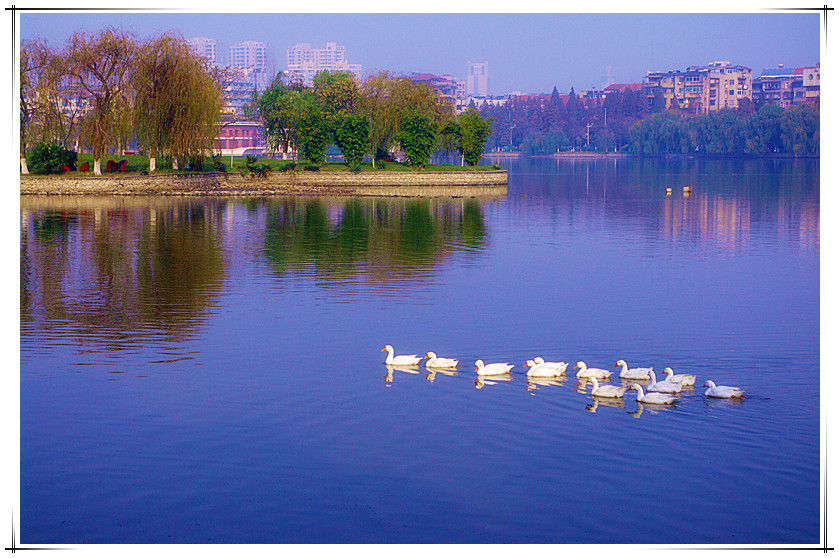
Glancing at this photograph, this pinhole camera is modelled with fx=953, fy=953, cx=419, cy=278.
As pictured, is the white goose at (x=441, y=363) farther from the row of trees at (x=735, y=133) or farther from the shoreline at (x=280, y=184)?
the row of trees at (x=735, y=133)

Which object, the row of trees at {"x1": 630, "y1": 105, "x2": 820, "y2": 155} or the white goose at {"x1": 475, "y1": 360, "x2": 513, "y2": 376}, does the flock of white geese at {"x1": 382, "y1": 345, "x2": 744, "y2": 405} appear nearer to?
the white goose at {"x1": 475, "y1": 360, "x2": 513, "y2": 376}

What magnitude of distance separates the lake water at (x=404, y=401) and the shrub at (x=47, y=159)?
29909 mm

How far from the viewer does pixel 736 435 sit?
1294 centimetres

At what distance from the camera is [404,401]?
14742 mm

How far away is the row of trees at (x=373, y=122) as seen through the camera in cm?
7150

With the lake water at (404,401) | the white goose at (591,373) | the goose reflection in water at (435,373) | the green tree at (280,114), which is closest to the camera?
the lake water at (404,401)

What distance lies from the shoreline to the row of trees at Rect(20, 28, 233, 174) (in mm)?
1864

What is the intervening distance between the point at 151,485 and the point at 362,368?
5.87 metres

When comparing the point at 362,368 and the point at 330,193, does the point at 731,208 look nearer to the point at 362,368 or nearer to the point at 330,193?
the point at 330,193

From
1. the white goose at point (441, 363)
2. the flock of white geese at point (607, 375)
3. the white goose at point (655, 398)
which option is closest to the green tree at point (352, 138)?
the flock of white geese at point (607, 375)

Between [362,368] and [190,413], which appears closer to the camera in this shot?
[190,413]

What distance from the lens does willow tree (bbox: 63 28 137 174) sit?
5759 centimetres

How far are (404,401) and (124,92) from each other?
48.9 meters
